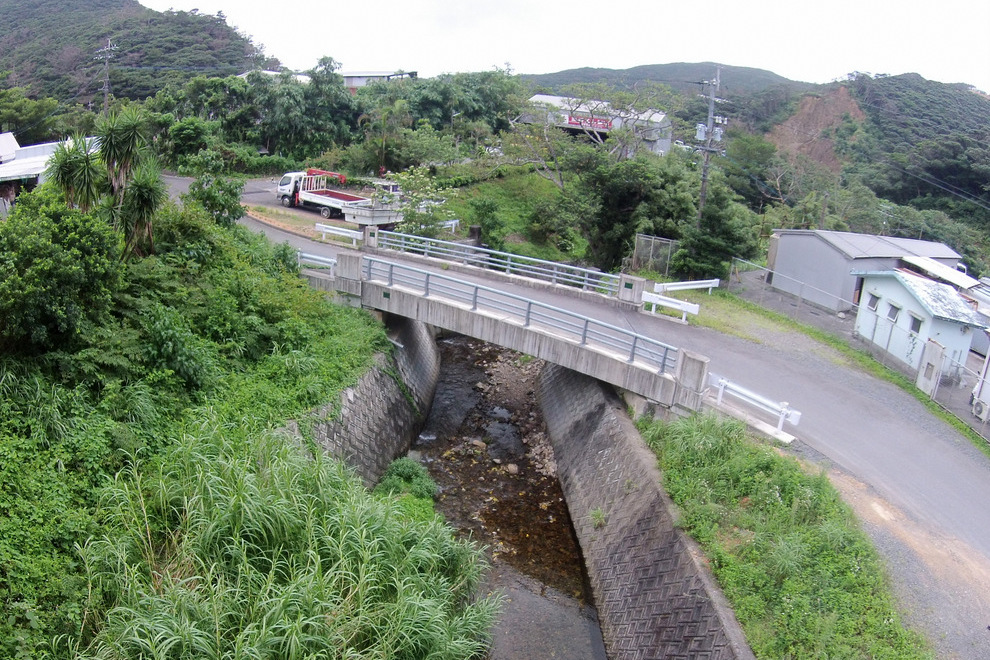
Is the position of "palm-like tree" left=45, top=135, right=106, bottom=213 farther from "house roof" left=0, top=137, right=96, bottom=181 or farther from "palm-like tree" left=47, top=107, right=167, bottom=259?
"house roof" left=0, top=137, right=96, bottom=181

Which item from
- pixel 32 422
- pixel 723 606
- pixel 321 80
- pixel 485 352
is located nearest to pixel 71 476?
pixel 32 422

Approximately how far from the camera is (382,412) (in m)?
18.0

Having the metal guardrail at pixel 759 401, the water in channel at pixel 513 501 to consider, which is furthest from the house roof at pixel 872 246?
the metal guardrail at pixel 759 401

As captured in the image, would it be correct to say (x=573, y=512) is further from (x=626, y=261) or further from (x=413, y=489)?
(x=626, y=261)

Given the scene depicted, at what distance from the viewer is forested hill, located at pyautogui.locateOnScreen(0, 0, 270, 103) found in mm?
76375

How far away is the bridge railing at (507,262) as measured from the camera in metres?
23.1

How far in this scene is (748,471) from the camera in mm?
12875

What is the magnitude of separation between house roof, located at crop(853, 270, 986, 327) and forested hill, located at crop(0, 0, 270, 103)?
78175 millimetres

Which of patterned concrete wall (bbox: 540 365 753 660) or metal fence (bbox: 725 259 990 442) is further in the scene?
metal fence (bbox: 725 259 990 442)

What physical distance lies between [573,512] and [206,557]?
899 centimetres

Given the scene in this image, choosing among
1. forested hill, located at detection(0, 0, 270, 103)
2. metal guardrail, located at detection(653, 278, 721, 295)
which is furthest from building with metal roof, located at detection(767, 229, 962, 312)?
forested hill, located at detection(0, 0, 270, 103)

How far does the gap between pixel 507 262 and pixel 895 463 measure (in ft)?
47.4

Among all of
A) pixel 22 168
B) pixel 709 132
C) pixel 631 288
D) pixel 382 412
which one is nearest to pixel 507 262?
pixel 631 288

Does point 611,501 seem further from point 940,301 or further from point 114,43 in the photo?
point 114,43
